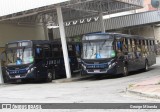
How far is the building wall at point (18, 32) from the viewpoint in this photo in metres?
34.5

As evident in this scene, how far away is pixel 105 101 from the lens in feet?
44.5

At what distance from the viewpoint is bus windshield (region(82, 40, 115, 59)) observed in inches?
985

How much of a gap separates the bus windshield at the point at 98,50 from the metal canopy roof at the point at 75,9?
2.96 m

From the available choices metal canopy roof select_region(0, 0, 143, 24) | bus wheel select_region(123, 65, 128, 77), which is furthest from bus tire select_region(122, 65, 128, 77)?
metal canopy roof select_region(0, 0, 143, 24)

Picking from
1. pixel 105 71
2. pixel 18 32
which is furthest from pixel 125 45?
pixel 18 32

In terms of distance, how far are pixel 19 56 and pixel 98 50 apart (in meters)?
5.17

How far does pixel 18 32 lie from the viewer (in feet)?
119

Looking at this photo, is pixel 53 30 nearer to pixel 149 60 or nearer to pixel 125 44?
pixel 149 60

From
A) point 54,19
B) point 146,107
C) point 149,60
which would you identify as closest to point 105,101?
point 146,107

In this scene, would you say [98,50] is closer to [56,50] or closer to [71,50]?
[56,50]

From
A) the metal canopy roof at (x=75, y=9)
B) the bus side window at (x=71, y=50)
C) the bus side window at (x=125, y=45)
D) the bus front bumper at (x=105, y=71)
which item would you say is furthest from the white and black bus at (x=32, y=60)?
the bus side window at (x=125, y=45)

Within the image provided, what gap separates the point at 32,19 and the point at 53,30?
23.9ft

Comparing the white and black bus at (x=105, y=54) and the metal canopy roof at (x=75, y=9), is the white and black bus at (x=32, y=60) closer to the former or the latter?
the metal canopy roof at (x=75, y=9)

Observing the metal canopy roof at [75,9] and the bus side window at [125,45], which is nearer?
the bus side window at [125,45]
